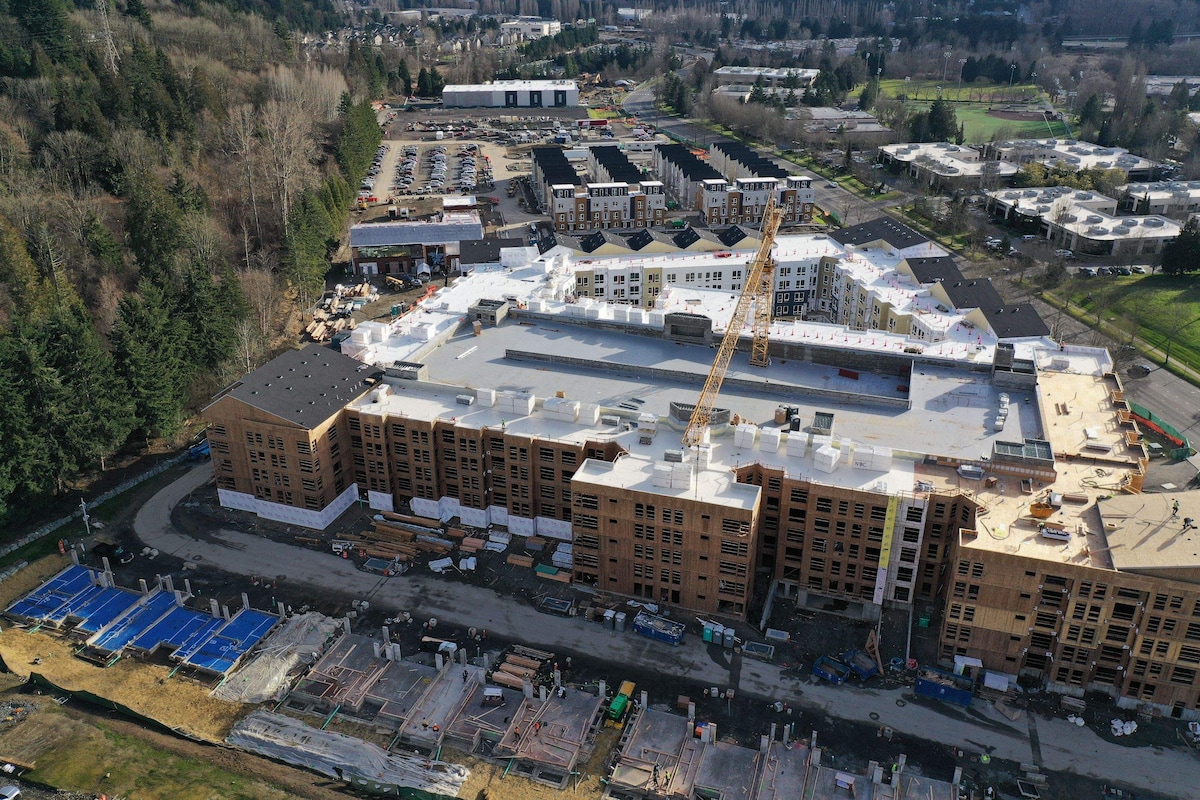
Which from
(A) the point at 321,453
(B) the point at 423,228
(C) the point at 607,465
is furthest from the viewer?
(B) the point at 423,228

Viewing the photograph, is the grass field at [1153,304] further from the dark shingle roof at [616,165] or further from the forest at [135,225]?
the forest at [135,225]

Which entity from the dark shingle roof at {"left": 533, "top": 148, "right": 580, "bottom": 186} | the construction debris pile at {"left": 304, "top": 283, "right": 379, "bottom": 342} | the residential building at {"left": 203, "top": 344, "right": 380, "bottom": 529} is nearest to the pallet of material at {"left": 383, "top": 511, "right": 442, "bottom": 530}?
the residential building at {"left": 203, "top": 344, "right": 380, "bottom": 529}

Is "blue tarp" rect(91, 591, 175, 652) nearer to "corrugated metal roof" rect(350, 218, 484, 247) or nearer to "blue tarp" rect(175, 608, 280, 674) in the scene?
"blue tarp" rect(175, 608, 280, 674)

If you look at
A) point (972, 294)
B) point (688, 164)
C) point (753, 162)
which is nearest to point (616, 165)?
point (688, 164)

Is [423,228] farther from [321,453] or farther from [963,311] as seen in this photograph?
[963,311]

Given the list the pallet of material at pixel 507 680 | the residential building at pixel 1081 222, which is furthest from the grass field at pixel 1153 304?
the pallet of material at pixel 507 680

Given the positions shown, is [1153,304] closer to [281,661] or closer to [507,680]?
[507,680]

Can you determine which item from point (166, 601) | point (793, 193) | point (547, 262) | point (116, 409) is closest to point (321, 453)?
point (166, 601)

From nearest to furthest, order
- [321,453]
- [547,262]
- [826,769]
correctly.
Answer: [826,769] → [321,453] → [547,262]
